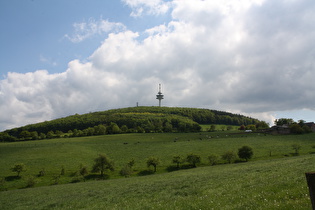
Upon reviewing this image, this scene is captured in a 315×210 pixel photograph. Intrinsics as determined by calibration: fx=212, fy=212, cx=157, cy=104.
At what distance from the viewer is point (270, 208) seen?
9.96m

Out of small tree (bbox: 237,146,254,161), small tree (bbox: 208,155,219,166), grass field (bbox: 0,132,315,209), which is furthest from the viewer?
small tree (bbox: 237,146,254,161)

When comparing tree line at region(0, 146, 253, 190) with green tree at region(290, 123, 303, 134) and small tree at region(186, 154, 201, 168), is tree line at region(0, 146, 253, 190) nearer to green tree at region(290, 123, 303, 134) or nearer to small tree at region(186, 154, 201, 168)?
small tree at region(186, 154, 201, 168)

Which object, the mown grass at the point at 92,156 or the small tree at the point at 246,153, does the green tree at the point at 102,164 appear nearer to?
the mown grass at the point at 92,156

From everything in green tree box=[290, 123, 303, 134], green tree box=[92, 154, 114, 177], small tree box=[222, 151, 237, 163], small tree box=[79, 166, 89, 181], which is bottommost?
small tree box=[79, 166, 89, 181]

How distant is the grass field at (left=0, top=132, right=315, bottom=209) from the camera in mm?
13115

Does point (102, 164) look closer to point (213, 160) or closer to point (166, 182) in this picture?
point (213, 160)

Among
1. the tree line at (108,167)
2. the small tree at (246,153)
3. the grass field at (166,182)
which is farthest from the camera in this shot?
Result: the small tree at (246,153)

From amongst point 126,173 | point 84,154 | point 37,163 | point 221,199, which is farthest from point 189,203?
point 84,154

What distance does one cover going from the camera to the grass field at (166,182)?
13115 mm

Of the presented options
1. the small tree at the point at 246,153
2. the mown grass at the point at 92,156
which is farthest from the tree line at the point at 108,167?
the mown grass at the point at 92,156

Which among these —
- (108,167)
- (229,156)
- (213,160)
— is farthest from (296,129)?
(108,167)

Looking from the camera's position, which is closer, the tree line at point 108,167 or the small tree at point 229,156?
the tree line at point 108,167

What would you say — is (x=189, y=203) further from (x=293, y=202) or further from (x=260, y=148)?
(x=260, y=148)

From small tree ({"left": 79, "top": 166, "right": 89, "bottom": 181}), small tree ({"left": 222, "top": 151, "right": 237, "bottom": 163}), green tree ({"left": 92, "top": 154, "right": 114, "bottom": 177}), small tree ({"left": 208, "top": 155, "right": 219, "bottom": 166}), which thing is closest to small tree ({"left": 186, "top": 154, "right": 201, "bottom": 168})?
small tree ({"left": 208, "top": 155, "right": 219, "bottom": 166})
